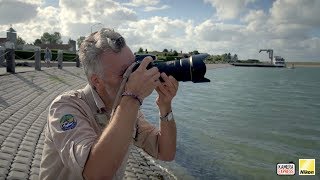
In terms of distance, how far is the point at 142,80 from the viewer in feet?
7.29

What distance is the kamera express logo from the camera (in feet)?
30.1

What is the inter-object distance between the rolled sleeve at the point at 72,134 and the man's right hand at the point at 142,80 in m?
0.33

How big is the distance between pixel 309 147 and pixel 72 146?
11459mm

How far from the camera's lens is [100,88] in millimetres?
2430

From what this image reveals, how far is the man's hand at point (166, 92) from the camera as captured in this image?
2506 millimetres

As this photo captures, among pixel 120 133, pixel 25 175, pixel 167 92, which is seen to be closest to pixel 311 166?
pixel 25 175

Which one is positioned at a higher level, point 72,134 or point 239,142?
point 72,134

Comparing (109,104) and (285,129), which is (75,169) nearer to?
(109,104)

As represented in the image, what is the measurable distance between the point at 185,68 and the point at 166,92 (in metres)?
0.34

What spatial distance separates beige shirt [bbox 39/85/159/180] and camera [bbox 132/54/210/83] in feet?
1.38

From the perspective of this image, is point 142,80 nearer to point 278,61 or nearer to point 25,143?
point 25,143

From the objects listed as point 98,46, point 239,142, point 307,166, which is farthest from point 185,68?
point 239,142

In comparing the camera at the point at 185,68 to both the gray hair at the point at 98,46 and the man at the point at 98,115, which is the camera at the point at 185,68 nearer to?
the man at the point at 98,115

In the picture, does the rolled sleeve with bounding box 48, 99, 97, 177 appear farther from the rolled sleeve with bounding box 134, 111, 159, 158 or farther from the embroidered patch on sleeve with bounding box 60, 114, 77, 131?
the rolled sleeve with bounding box 134, 111, 159, 158
